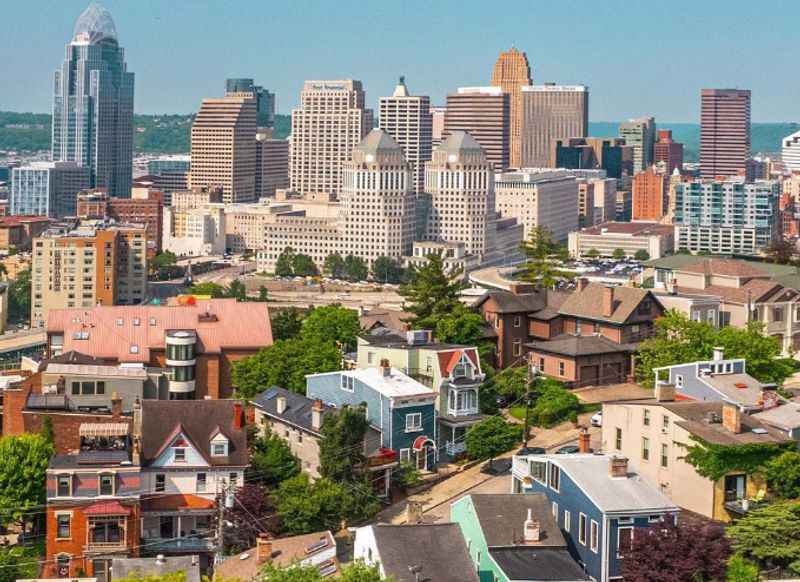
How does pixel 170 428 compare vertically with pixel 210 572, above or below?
above

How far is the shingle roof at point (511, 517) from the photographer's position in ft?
149

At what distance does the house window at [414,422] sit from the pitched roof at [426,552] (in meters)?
16.3

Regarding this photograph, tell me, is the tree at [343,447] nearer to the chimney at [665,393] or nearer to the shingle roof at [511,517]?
the shingle roof at [511,517]

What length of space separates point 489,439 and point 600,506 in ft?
50.2

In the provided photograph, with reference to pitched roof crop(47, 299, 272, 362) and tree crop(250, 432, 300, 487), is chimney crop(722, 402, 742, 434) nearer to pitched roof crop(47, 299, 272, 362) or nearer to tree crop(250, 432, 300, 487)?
tree crop(250, 432, 300, 487)

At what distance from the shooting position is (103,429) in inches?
2176

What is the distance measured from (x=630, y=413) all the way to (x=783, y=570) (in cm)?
1045

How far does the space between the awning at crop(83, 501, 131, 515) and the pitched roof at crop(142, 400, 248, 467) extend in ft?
9.79

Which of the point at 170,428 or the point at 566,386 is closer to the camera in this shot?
the point at 170,428

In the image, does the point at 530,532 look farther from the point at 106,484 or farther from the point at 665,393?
the point at 106,484

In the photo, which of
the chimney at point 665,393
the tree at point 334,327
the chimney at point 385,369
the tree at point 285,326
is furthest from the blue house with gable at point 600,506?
the tree at point 285,326

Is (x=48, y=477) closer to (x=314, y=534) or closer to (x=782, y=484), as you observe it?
(x=314, y=534)

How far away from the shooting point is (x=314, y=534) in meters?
48.7

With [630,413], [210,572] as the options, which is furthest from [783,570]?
[210,572]
